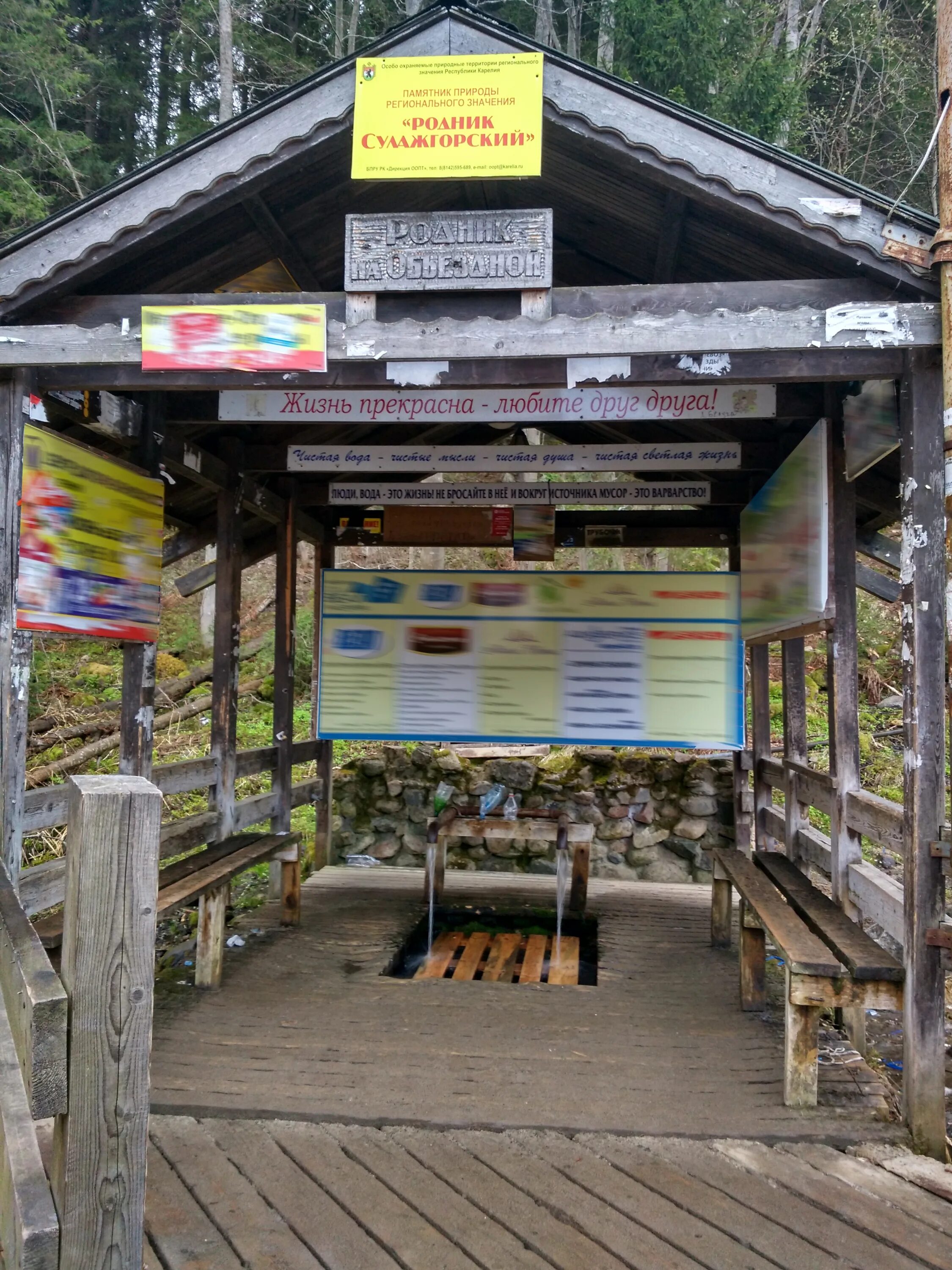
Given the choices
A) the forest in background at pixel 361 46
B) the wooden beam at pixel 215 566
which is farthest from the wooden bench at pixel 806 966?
the forest in background at pixel 361 46

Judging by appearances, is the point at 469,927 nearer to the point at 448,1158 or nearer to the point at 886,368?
the point at 448,1158

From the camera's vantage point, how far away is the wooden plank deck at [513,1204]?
262 cm

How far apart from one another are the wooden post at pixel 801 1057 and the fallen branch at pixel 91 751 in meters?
6.27

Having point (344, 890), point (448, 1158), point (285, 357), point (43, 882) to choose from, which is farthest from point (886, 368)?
point (344, 890)

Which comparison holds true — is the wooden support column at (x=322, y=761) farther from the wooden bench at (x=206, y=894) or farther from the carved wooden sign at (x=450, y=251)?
the carved wooden sign at (x=450, y=251)

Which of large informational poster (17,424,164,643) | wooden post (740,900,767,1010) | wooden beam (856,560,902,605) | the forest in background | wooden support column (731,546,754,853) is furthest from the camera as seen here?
the forest in background

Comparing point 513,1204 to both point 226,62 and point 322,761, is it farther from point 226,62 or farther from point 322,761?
point 226,62

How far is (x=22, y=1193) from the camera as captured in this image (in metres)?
1.81

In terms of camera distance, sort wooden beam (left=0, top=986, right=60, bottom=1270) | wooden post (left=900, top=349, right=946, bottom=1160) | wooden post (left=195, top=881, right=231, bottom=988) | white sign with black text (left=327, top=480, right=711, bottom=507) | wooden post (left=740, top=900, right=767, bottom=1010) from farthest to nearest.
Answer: white sign with black text (left=327, top=480, right=711, bottom=507), wooden post (left=195, top=881, right=231, bottom=988), wooden post (left=740, top=900, right=767, bottom=1010), wooden post (left=900, top=349, right=946, bottom=1160), wooden beam (left=0, top=986, right=60, bottom=1270)

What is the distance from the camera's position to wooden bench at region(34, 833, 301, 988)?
434 cm

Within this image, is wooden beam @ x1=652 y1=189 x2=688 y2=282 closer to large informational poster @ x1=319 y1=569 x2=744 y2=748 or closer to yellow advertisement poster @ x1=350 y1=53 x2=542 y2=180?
yellow advertisement poster @ x1=350 y1=53 x2=542 y2=180

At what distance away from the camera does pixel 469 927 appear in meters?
6.96

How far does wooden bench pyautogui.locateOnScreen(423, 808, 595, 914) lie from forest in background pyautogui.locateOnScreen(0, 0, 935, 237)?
31.3ft

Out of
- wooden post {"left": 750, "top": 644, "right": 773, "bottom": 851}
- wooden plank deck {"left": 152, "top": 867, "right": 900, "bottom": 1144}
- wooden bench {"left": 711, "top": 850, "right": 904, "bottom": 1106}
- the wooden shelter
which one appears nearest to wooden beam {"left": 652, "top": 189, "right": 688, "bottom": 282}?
the wooden shelter
